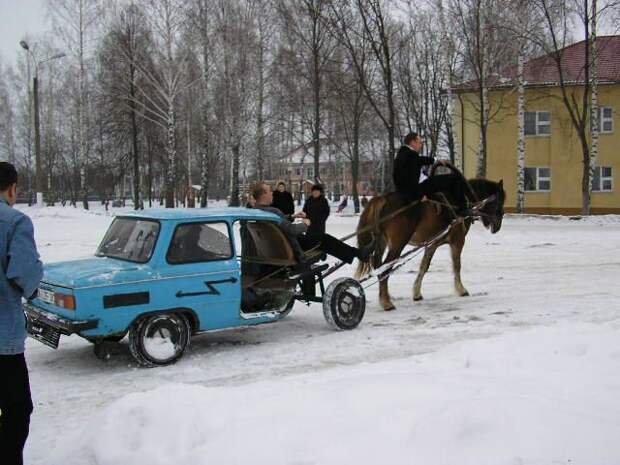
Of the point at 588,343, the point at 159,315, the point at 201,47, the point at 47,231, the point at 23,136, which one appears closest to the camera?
the point at 588,343

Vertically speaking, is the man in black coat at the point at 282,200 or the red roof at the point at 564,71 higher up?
the red roof at the point at 564,71

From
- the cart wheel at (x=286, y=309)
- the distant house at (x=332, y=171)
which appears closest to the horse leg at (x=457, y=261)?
the cart wheel at (x=286, y=309)

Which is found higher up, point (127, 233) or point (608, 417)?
point (127, 233)

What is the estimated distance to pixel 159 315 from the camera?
7262 mm

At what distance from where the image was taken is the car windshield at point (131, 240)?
753 cm

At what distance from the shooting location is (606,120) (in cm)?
3650

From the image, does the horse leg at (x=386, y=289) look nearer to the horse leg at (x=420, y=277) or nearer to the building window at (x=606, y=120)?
the horse leg at (x=420, y=277)

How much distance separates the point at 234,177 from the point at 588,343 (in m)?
35.8

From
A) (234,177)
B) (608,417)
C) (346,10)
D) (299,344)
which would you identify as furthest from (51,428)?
(234,177)

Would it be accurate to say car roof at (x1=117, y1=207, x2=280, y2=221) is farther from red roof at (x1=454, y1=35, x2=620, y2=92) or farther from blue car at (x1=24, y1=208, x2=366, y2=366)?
red roof at (x1=454, y1=35, x2=620, y2=92)

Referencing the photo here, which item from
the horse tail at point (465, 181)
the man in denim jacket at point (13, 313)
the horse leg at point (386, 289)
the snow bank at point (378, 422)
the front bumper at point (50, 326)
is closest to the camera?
the man in denim jacket at point (13, 313)

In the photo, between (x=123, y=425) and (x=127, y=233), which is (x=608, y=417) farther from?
(x=127, y=233)

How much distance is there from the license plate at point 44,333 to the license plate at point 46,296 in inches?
9.2

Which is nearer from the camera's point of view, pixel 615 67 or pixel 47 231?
pixel 47 231
